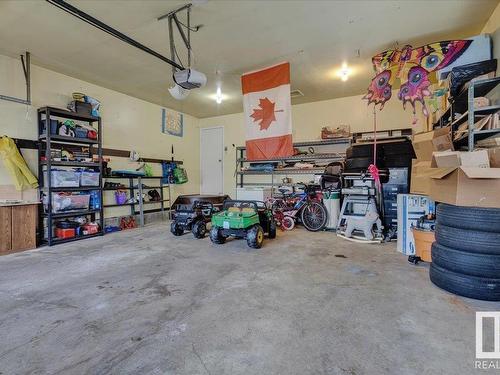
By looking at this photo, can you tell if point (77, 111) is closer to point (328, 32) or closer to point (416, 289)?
point (328, 32)

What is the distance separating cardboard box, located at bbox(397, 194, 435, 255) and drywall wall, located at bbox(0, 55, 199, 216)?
18.1 feet

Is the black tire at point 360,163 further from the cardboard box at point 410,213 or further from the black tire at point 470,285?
the black tire at point 470,285

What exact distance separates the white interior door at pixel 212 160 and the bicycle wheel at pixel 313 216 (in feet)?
11.1

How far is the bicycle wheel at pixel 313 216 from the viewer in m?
5.19

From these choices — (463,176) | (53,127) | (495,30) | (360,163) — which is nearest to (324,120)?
(360,163)

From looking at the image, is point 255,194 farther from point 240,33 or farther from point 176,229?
point 240,33

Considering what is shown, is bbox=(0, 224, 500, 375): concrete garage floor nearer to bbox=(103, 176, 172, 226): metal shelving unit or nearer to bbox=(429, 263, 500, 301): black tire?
bbox=(429, 263, 500, 301): black tire

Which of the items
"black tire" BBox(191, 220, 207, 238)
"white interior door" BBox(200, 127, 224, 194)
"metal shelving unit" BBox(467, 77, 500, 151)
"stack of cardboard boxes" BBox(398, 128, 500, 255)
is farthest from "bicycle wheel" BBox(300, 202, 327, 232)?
Result: "white interior door" BBox(200, 127, 224, 194)

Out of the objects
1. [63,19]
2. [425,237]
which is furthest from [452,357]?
[63,19]

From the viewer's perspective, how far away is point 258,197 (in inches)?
256

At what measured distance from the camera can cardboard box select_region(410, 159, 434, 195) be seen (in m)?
3.27

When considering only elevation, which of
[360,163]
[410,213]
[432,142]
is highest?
[432,142]

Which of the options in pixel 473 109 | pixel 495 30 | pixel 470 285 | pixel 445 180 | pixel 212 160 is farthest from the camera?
pixel 212 160

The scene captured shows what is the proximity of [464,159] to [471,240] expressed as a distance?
0.87m
